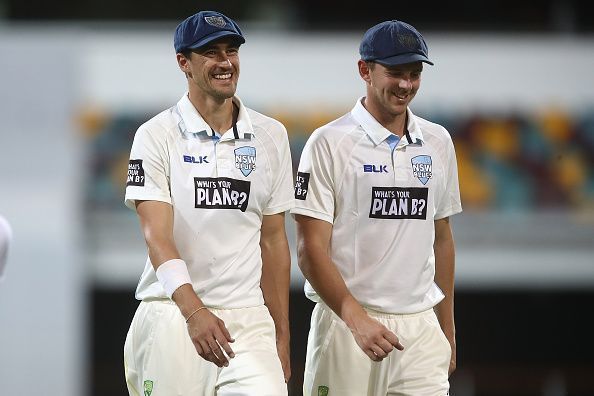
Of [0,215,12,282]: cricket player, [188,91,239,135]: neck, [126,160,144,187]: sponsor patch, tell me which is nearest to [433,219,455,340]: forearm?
[188,91,239,135]: neck

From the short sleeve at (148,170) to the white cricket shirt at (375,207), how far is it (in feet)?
1.63

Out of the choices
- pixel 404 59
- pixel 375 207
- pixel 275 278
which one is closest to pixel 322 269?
pixel 275 278

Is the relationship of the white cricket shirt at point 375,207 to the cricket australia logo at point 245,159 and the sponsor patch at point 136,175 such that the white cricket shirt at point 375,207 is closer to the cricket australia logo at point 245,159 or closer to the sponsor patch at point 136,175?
the cricket australia logo at point 245,159

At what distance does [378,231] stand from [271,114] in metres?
5.61

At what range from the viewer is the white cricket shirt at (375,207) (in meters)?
3.90

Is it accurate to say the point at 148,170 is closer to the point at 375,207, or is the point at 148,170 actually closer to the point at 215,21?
the point at 215,21

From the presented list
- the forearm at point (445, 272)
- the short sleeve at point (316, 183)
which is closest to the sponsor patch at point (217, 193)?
the short sleeve at point (316, 183)

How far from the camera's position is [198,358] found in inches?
141

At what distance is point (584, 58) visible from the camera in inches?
378

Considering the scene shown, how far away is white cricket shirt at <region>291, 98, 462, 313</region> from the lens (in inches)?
154

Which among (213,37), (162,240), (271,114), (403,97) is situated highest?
(271,114)

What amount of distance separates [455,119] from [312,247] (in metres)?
5.97

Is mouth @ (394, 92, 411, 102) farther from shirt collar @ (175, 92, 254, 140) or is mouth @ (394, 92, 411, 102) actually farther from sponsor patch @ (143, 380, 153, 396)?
sponsor patch @ (143, 380, 153, 396)

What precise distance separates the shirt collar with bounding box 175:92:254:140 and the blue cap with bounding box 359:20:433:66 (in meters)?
0.46
